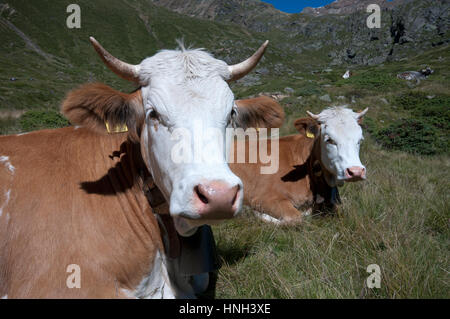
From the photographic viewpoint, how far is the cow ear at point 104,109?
2.27m

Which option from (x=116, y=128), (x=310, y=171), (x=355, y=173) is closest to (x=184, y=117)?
(x=116, y=128)

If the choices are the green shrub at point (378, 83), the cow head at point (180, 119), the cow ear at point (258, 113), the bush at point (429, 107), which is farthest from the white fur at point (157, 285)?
the green shrub at point (378, 83)

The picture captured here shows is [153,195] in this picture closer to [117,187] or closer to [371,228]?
[117,187]

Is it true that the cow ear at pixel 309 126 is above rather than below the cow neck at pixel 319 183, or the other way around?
above

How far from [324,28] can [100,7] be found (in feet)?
401

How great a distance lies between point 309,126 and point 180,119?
400cm

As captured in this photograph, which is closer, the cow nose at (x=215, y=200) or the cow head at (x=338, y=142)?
the cow nose at (x=215, y=200)

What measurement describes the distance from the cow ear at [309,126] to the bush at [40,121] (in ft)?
30.5

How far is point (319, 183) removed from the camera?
17.7 feet

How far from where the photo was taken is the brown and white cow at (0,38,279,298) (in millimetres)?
1994

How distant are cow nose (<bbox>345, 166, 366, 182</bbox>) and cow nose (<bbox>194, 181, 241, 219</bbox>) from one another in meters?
3.20

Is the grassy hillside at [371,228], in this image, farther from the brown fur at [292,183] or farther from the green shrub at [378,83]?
the green shrub at [378,83]

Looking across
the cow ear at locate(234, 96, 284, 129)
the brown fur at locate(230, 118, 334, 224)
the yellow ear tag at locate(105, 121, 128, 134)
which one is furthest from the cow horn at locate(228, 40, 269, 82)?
the brown fur at locate(230, 118, 334, 224)

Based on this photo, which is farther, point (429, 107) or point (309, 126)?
point (429, 107)
